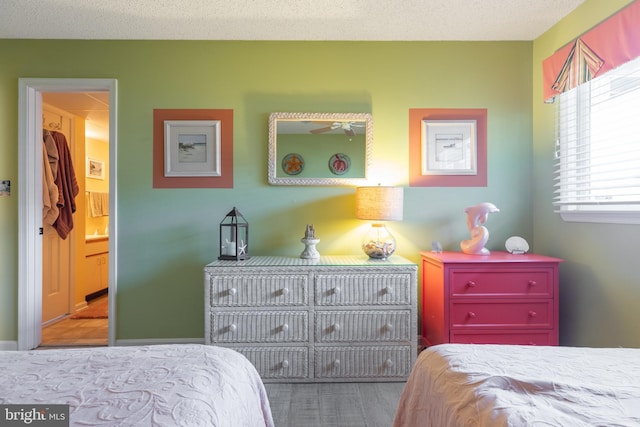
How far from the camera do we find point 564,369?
1.05 meters

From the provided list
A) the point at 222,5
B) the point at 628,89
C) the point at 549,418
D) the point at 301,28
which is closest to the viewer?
the point at 549,418

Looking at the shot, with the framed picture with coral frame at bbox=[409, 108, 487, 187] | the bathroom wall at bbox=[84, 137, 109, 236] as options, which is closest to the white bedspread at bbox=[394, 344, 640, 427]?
the framed picture with coral frame at bbox=[409, 108, 487, 187]

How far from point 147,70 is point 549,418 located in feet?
10.3

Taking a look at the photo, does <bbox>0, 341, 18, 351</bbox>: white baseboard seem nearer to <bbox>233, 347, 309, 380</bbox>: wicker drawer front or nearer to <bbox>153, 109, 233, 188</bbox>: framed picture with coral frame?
<bbox>153, 109, 233, 188</bbox>: framed picture with coral frame

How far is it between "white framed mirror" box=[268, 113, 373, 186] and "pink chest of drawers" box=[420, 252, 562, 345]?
1018 millimetres

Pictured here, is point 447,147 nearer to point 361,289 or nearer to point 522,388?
point 361,289

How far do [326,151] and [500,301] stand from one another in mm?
1616

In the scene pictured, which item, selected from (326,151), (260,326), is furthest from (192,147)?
(260,326)

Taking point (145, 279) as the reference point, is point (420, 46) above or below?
above

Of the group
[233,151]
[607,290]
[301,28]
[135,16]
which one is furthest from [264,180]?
[607,290]

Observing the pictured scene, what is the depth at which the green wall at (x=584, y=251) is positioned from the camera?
6.81 ft

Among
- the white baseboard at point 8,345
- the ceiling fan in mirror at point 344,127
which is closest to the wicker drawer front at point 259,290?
the ceiling fan in mirror at point 344,127

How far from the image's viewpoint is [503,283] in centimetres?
231

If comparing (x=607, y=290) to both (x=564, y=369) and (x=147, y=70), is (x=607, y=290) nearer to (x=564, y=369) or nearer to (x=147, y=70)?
(x=564, y=369)
